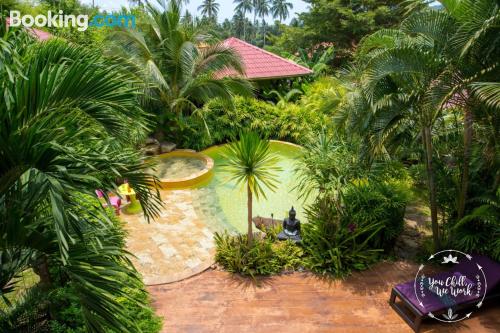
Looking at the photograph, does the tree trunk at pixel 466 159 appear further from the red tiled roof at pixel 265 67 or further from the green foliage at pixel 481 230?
the red tiled roof at pixel 265 67

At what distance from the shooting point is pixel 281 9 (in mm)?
85250

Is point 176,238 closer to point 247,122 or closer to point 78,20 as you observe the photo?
point 247,122

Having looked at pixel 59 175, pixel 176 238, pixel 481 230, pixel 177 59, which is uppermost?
pixel 177 59

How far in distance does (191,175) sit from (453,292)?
26.7 ft

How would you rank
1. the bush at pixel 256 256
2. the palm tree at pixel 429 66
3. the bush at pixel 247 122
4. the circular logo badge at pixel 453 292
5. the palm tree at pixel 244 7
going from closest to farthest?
1. the palm tree at pixel 429 66
2. the circular logo badge at pixel 453 292
3. the bush at pixel 256 256
4. the bush at pixel 247 122
5. the palm tree at pixel 244 7

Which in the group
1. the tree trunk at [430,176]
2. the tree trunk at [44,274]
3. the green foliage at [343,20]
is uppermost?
the green foliage at [343,20]

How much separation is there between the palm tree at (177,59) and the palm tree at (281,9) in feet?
262

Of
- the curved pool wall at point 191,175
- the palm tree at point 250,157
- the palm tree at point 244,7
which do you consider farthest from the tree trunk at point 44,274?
the palm tree at point 244,7

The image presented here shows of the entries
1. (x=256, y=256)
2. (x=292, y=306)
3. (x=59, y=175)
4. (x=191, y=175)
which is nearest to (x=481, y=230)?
(x=292, y=306)

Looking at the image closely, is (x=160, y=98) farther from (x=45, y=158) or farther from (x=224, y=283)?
(x=45, y=158)

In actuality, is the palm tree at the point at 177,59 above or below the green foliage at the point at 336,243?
above

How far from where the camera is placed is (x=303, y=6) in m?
27.6

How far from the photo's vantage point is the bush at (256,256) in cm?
666

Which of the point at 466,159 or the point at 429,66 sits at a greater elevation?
the point at 429,66
